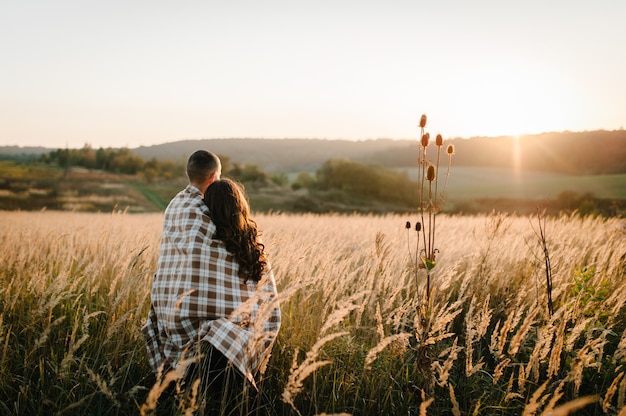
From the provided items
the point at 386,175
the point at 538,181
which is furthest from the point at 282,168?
the point at 538,181

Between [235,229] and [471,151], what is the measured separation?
57444mm

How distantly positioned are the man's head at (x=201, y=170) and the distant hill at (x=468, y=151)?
138 centimetres

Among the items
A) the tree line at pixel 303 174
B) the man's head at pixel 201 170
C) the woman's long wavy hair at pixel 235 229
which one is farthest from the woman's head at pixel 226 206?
the tree line at pixel 303 174

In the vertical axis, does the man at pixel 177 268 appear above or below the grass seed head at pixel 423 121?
below

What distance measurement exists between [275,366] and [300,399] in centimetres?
36

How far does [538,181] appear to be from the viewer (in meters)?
42.9

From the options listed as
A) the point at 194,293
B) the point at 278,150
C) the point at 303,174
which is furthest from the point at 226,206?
the point at 278,150

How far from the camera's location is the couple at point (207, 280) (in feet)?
8.38

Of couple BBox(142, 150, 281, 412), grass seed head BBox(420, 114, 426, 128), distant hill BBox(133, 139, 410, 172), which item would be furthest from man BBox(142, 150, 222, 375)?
distant hill BBox(133, 139, 410, 172)

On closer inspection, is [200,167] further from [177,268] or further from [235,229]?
[177,268]

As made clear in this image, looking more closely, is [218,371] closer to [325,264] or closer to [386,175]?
[325,264]

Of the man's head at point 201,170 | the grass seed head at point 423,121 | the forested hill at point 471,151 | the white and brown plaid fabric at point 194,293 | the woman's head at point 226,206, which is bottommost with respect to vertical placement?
the white and brown plaid fabric at point 194,293

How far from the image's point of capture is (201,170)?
9.83 feet

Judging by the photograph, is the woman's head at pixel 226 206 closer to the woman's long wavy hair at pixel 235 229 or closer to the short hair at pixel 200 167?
the woman's long wavy hair at pixel 235 229
